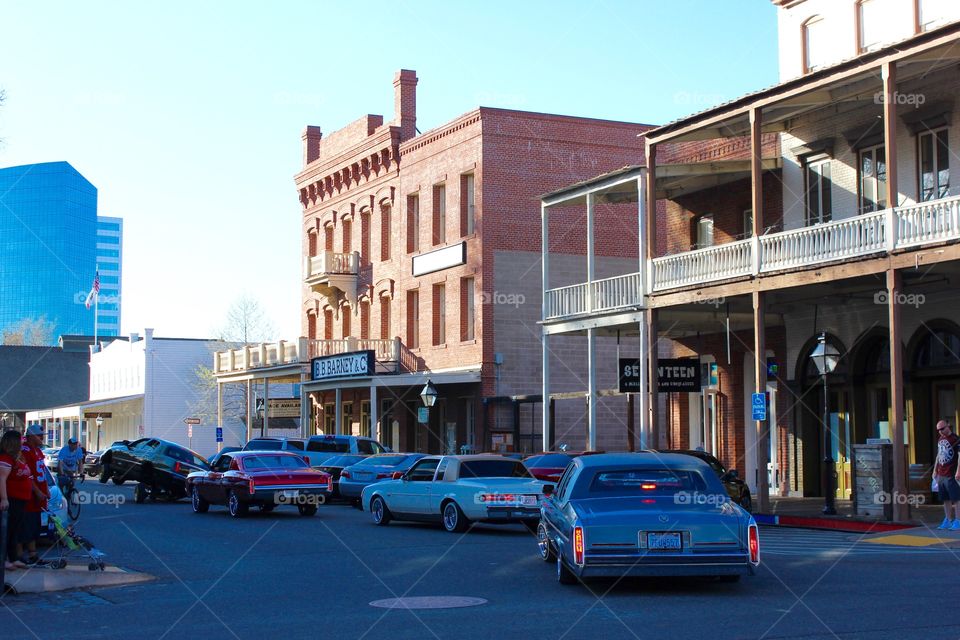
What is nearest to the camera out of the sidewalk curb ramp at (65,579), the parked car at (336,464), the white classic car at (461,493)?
the sidewalk curb ramp at (65,579)

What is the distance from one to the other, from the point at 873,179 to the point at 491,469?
11.5 metres

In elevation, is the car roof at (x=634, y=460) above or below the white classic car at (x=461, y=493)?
above

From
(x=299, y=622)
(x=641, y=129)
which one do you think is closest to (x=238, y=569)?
(x=299, y=622)

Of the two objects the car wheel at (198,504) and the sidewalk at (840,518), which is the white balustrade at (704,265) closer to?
the sidewalk at (840,518)

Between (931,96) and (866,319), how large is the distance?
5.33 m

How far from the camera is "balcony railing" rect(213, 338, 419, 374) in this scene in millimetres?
45500

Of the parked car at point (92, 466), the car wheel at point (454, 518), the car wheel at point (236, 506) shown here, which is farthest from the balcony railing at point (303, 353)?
the car wheel at point (454, 518)

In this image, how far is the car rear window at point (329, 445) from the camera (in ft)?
115

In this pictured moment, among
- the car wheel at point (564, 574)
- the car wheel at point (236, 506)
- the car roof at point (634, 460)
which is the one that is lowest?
the car wheel at point (236, 506)

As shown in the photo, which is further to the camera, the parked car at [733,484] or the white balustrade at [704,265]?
the white balustrade at [704,265]

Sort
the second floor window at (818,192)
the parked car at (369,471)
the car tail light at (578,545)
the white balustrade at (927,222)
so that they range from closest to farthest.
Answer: the car tail light at (578,545) → the white balustrade at (927,222) → the second floor window at (818,192) → the parked car at (369,471)

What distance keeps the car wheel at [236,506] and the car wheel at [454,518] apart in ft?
18.5

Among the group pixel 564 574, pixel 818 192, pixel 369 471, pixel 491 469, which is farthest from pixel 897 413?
pixel 369 471

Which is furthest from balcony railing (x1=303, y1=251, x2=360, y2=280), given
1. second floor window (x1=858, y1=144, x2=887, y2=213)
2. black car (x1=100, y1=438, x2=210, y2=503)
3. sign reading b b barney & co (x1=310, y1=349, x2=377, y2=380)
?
second floor window (x1=858, y1=144, x2=887, y2=213)
